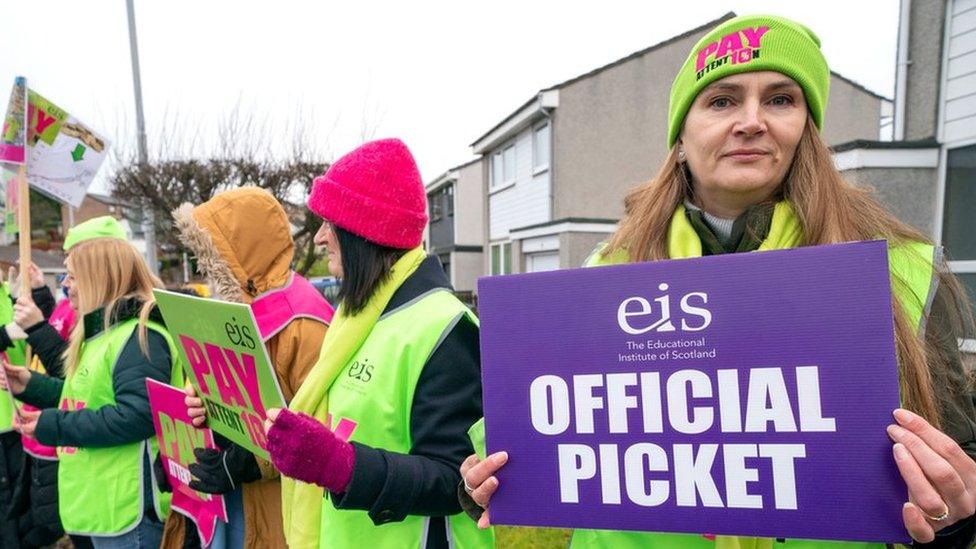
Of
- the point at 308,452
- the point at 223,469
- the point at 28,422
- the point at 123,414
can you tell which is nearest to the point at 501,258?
the point at 28,422

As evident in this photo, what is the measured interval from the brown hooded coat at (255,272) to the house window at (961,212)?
18.3ft

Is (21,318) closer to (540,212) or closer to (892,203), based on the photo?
(892,203)

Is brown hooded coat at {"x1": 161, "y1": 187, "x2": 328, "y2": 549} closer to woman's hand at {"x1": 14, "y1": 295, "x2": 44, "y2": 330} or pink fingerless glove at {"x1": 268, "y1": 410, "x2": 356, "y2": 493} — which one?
pink fingerless glove at {"x1": 268, "y1": 410, "x2": 356, "y2": 493}

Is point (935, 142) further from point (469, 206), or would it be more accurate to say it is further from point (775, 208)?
point (469, 206)

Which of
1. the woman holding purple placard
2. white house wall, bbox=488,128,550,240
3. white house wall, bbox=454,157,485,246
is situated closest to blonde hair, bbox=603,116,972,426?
the woman holding purple placard

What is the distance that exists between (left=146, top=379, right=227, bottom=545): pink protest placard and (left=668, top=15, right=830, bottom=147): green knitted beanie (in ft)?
6.57

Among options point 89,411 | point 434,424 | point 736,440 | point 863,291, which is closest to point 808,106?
point 863,291

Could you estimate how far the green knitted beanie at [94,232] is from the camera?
9.36 ft

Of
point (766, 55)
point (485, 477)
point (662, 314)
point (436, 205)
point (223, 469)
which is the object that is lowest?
point (223, 469)

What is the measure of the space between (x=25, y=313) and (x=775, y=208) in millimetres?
3955

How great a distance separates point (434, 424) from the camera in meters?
1.57

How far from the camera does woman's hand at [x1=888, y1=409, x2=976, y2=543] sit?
0.88m

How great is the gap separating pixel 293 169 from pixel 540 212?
6.37 metres

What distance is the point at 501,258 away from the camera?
62.0 feet
